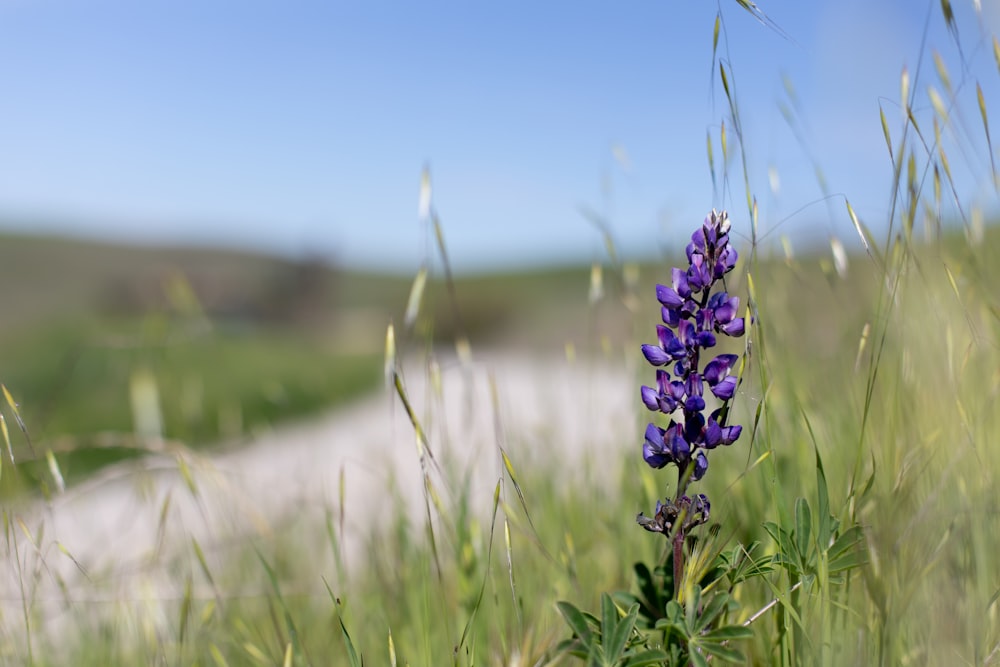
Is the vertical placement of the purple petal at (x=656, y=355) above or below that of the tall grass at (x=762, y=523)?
above

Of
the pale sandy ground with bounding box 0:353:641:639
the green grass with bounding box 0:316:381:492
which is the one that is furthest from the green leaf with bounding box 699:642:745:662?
the green grass with bounding box 0:316:381:492

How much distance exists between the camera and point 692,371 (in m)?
0.94

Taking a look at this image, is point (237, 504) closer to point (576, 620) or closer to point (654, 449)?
point (576, 620)

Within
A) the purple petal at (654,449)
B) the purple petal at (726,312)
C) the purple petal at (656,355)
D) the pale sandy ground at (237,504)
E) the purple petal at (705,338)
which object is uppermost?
the purple petal at (726,312)

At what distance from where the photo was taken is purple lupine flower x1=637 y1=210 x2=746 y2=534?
0.91 meters

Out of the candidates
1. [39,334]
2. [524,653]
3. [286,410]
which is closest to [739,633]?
[524,653]

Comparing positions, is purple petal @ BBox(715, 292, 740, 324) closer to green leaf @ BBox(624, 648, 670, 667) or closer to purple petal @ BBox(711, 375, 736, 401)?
purple petal @ BBox(711, 375, 736, 401)

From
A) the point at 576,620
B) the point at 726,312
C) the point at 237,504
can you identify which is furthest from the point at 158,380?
the point at 726,312

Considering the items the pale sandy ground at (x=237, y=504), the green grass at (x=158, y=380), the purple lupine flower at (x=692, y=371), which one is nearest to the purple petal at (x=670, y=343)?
the purple lupine flower at (x=692, y=371)

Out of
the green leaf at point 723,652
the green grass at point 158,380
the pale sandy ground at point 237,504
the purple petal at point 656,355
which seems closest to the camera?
the green leaf at point 723,652

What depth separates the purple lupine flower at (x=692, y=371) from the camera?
0.91 m

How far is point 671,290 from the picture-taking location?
93 cm

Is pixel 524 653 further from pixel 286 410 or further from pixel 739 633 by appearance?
pixel 286 410

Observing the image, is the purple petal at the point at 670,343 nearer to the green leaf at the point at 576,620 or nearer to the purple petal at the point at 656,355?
the purple petal at the point at 656,355
